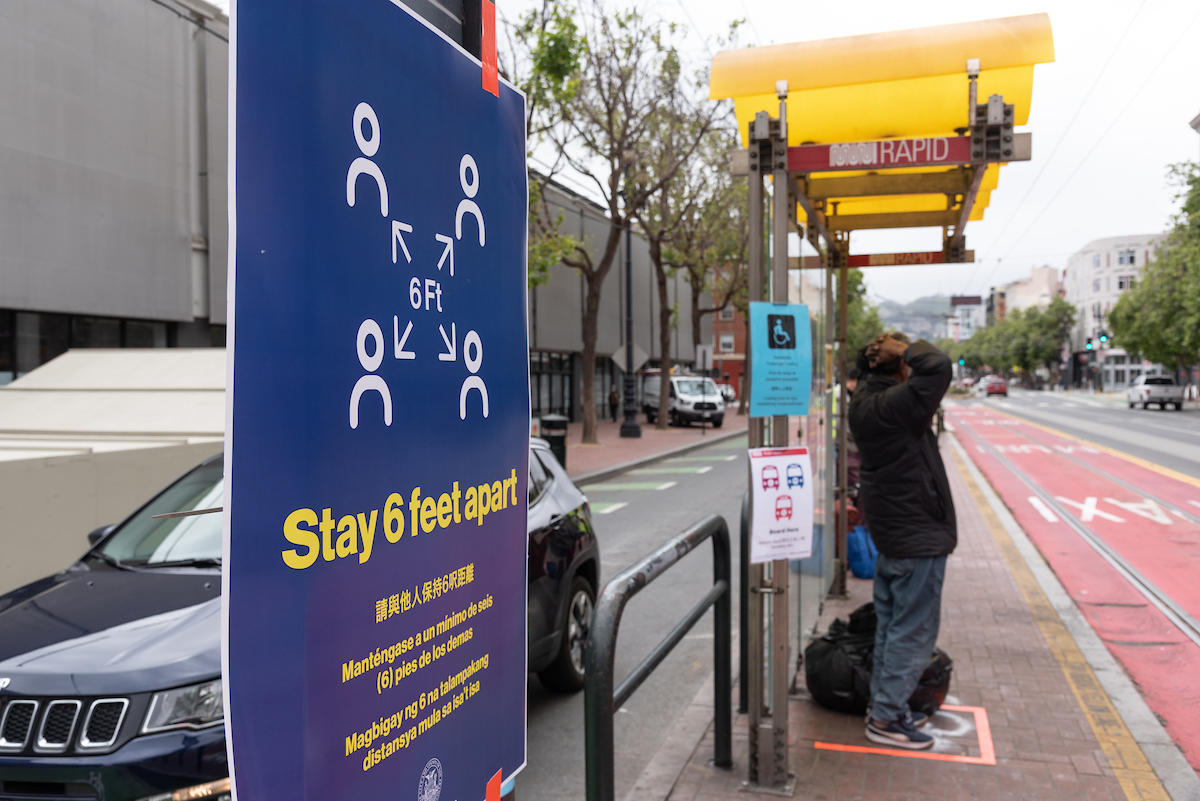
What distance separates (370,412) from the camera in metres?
1.20

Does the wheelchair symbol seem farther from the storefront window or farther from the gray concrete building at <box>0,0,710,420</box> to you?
the storefront window

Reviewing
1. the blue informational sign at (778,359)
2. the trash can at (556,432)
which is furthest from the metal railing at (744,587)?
the trash can at (556,432)

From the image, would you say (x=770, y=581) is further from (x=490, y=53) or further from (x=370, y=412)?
(x=370, y=412)

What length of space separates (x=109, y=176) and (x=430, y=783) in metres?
17.3

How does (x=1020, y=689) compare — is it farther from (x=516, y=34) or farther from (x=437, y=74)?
(x=516, y=34)

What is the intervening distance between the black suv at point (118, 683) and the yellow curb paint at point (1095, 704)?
3740 mm

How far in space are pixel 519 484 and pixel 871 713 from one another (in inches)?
137

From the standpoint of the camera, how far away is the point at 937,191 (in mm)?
5129

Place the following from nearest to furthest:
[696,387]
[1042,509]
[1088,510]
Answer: [1088,510] → [1042,509] → [696,387]

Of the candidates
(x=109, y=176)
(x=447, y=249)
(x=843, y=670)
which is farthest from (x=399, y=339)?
(x=109, y=176)

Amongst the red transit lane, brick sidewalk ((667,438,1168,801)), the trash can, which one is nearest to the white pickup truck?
the red transit lane

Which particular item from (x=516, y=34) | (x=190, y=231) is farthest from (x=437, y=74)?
(x=190, y=231)

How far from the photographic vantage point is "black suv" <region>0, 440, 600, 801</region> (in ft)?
9.55

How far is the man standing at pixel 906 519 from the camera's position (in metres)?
4.26
